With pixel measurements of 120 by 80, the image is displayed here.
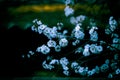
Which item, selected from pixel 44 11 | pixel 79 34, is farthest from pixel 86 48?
pixel 44 11

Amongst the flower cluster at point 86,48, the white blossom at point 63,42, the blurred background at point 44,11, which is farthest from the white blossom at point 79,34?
the blurred background at point 44,11

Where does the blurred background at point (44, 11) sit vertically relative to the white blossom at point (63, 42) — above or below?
above

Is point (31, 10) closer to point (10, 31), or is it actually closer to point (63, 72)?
point (10, 31)

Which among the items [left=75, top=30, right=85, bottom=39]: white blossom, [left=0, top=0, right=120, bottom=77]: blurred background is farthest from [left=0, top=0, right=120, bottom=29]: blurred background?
[left=75, top=30, right=85, bottom=39]: white blossom

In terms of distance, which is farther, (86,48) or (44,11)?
(44,11)

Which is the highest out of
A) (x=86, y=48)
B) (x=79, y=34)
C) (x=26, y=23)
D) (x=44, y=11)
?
(x=44, y=11)

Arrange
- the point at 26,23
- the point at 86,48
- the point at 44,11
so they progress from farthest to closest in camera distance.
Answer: the point at 44,11 → the point at 26,23 → the point at 86,48

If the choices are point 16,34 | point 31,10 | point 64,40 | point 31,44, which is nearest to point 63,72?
point 64,40

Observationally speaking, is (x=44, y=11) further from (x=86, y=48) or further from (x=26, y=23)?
(x=86, y=48)

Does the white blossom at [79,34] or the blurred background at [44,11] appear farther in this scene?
the blurred background at [44,11]

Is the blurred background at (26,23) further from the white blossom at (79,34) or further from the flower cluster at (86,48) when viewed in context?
the white blossom at (79,34)

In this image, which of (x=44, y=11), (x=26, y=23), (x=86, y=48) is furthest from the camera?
(x=44, y=11)
